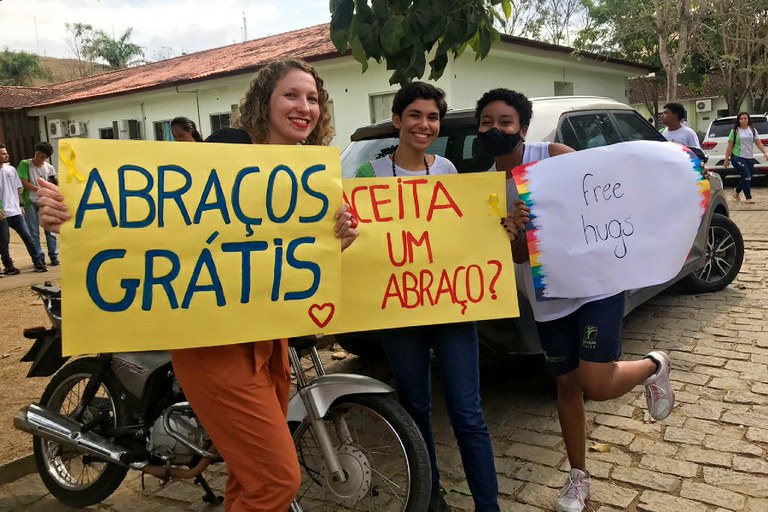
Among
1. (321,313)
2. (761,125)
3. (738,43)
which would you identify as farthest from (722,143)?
(321,313)

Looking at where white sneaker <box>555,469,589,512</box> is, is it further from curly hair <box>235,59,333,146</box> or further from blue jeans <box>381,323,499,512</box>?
curly hair <box>235,59,333,146</box>

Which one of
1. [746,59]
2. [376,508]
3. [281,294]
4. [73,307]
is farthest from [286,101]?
[746,59]

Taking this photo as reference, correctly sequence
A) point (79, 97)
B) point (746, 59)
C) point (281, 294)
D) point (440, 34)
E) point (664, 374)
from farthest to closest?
point (746, 59) < point (79, 97) < point (664, 374) < point (440, 34) < point (281, 294)

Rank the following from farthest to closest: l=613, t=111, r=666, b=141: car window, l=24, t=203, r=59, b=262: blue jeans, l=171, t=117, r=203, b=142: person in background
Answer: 1. l=24, t=203, r=59, b=262: blue jeans
2. l=171, t=117, r=203, b=142: person in background
3. l=613, t=111, r=666, b=141: car window

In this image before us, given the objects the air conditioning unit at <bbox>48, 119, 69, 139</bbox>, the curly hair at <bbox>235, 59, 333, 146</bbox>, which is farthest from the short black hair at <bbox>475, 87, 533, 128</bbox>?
the air conditioning unit at <bbox>48, 119, 69, 139</bbox>

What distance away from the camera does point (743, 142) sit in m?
12.3

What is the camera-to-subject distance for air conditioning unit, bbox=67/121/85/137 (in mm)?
20531

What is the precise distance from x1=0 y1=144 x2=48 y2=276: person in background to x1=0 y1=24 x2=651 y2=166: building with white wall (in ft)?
20.8

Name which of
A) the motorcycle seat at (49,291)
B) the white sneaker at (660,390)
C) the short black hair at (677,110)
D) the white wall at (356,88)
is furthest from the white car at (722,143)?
the motorcycle seat at (49,291)

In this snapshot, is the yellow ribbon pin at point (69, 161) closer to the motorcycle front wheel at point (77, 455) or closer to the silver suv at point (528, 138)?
the motorcycle front wheel at point (77, 455)

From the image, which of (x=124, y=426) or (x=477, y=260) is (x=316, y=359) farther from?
(x=124, y=426)

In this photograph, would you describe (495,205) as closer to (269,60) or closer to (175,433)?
(175,433)

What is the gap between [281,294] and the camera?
221 centimetres

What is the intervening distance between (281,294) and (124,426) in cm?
134
